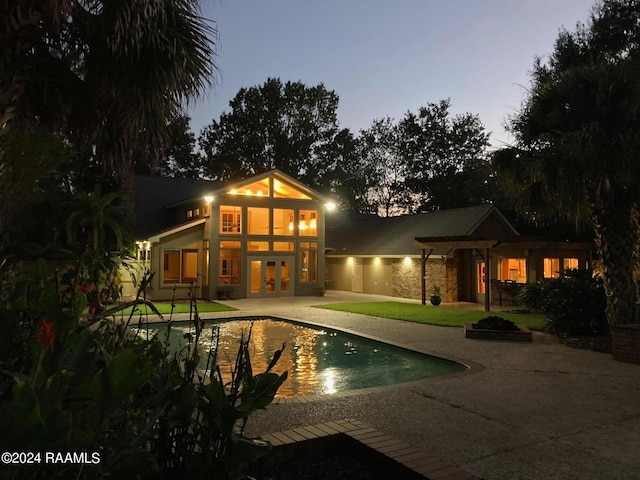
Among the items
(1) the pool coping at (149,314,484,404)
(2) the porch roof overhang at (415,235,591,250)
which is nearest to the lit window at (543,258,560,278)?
(2) the porch roof overhang at (415,235,591,250)

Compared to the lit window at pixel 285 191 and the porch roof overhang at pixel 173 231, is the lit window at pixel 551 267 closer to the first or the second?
the lit window at pixel 285 191

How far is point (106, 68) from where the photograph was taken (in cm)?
547

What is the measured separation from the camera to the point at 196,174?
41.1 metres

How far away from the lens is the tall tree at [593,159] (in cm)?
893

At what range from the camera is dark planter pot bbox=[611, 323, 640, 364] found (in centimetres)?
802

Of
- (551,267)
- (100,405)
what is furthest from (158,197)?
(100,405)

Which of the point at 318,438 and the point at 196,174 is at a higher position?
the point at 196,174

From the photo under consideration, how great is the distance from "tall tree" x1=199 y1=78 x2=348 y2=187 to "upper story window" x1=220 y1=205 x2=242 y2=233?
19.1 m

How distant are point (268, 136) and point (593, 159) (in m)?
35.1

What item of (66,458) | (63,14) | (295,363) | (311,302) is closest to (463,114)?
(311,302)

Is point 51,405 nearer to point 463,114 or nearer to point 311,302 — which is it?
point 311,302

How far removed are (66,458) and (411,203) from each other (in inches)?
1706

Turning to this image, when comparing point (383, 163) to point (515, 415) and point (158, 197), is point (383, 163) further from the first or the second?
point (515, 415)

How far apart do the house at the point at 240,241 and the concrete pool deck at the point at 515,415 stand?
14.6m
